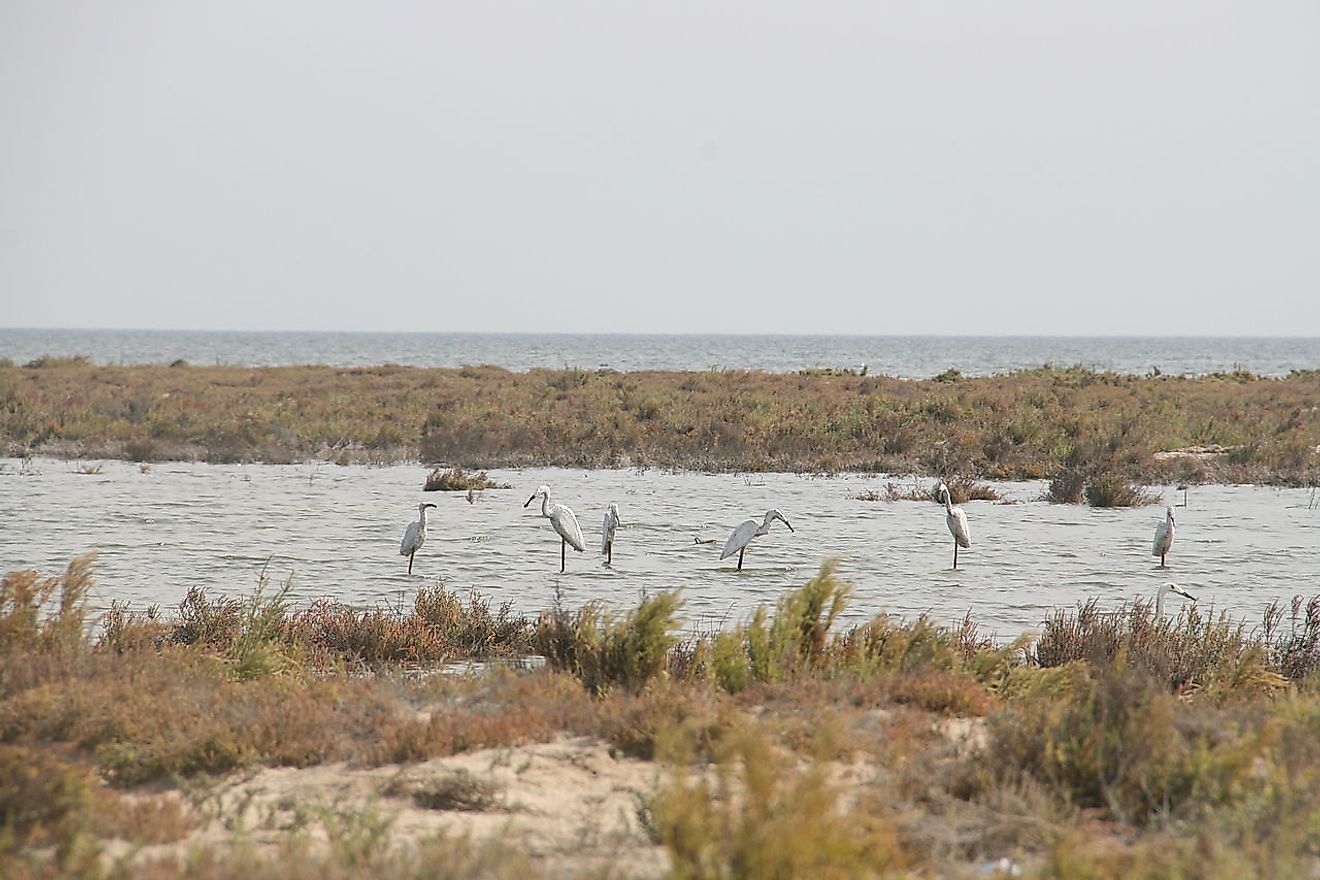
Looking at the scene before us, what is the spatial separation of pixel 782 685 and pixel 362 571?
7.72 metres

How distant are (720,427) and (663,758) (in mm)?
21107

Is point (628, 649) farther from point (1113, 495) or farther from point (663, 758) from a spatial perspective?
point (1113, 495)

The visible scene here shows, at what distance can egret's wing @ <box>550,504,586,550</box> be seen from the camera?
1341cm

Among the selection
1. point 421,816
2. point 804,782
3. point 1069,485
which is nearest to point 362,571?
point 421,816

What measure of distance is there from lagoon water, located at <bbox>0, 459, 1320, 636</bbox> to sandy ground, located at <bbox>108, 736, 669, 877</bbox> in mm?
4877

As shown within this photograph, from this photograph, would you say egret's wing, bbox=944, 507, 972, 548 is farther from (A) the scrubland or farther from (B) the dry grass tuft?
(B) the dry grass tuft

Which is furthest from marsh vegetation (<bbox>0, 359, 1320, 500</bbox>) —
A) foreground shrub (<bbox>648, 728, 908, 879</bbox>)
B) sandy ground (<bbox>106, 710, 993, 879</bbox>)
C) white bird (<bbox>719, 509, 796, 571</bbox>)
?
foreground shrub (<bbox>648, 728, 908, 879</bbox>)

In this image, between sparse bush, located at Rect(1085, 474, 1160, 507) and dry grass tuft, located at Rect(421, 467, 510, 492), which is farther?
dry grass tuft, located at Rect(421, 467, 510, 492)

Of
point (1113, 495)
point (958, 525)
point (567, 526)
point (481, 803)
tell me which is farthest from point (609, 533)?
point (1113, 495)

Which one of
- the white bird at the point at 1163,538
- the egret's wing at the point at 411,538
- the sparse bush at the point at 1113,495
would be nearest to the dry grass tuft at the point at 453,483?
the egret's wing at the point at 411,538

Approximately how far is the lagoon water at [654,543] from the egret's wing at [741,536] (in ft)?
0.94

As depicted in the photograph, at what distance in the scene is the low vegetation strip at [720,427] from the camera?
77.9 ft

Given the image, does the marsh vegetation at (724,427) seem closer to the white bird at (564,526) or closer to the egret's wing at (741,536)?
the egret's wing at (741,536)

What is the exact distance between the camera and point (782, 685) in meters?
6.59
